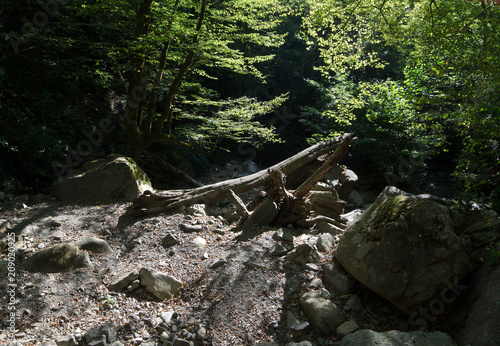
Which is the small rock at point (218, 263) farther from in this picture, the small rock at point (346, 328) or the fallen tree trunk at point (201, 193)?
the fallen tree trunk at point (201, 193)

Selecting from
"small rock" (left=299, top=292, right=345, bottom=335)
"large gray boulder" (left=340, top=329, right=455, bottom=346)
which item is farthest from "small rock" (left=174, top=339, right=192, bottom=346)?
"large gray boulder" (left=340, top=329, right=455, bottom=346)

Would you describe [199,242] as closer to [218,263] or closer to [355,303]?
[218,263]

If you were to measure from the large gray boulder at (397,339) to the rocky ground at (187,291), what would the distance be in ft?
1.39

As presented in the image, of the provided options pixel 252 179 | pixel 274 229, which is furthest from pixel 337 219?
pixel 252 179

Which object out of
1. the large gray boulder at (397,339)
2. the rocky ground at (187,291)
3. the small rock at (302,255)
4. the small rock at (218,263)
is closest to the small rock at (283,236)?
the rocky ground at (187,291)

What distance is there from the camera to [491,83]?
3.67 m

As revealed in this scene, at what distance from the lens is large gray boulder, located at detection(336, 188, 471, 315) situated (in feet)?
9.87

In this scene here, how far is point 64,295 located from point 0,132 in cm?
415

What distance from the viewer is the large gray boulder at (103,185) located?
559cm

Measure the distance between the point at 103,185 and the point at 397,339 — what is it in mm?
5134

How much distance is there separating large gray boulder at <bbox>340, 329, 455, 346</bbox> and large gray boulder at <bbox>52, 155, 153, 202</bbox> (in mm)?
4355

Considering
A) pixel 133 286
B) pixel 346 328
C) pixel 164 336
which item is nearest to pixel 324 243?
pixel 346 328

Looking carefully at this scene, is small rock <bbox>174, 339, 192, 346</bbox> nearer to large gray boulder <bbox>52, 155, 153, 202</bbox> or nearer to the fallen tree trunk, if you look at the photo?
the fallen tree trunk

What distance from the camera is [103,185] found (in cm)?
564
